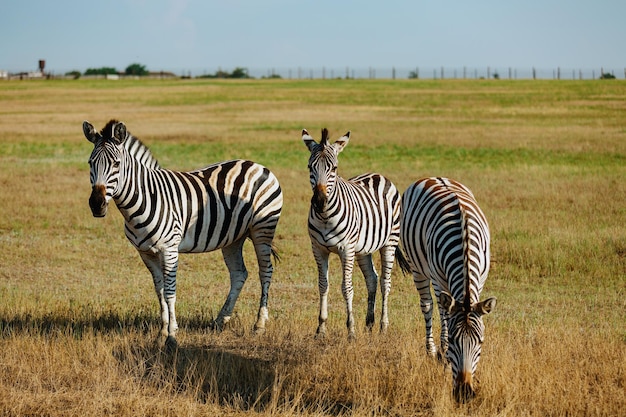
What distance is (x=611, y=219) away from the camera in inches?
685

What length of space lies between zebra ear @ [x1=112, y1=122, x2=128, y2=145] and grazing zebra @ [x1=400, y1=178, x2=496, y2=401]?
3359 mm

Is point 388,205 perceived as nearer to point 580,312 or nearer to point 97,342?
point 580,312

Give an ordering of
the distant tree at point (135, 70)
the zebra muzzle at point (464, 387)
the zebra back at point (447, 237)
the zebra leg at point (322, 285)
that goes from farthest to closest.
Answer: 1. the distant tree at point (135, 70)
2. the zebra leg at point (322, 285)
3. the zebra back at point (447, 237)
4. the zebra muzzle at point (464, 387)

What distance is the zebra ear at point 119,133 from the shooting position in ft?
28.9

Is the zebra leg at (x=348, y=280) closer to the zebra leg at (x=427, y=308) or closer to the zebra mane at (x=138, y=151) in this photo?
the zebra leg at (x=427, y=308)

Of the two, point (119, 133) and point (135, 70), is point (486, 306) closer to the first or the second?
point (119, 133)

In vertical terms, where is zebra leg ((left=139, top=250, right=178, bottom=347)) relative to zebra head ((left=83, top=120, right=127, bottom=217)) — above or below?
below

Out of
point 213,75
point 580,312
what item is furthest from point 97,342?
point 213,75

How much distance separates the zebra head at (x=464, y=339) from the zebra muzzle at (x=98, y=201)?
3823 mm

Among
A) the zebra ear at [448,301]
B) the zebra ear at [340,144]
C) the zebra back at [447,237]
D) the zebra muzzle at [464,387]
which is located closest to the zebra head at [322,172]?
the zebra ear at [340,144]

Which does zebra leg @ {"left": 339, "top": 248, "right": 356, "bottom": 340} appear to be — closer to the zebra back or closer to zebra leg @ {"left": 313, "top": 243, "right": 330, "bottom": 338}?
zebra leg @ {"left": 313, "top": 243, "right": 330, "bottom": 338}

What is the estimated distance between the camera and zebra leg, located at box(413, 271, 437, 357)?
8.64 metres

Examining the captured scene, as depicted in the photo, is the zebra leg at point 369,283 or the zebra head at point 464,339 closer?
the zebra head at point 464,339

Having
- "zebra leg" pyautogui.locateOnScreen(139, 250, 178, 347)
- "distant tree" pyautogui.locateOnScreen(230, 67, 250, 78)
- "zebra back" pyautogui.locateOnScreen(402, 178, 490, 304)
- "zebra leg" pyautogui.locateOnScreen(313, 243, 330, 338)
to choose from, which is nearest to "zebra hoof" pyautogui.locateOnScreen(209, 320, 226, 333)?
"zebra leg" pyautogui.locateOnScreen(139, 250, 178, 347)
